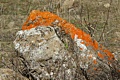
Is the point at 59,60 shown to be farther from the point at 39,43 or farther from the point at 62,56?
the point at 39,43

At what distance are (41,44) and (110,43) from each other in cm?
486

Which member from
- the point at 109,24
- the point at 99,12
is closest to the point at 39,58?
the point at 109,24

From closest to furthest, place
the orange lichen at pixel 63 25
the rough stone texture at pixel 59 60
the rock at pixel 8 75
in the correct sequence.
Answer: the rock at pixel 8 75, the rough stone texture at pixel 59 60, the orange lichen at pixel 63 25

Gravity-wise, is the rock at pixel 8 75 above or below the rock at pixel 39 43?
below

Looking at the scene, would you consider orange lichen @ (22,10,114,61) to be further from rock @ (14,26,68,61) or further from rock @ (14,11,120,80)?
rock @ (14,26,68,61)

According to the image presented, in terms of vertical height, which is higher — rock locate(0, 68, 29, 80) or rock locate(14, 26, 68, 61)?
rock locate(14, 26, 68, 61)

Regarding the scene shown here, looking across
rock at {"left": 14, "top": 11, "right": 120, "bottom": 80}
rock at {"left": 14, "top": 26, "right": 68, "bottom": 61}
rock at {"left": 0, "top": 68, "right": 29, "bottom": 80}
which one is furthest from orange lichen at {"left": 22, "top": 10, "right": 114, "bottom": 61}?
rock at {"left": 0, "top": 68, "right": 29, "bottom": 80}

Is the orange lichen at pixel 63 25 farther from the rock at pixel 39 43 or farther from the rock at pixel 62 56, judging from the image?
the rock at pixel 39 43

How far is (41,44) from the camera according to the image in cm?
452

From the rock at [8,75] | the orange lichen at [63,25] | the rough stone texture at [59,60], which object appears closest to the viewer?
the rock at [8,75]

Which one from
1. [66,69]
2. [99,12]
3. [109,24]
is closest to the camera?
[66,69]

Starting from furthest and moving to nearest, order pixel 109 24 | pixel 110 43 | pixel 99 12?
pixel 99 12 → pixel 109 24 → pixel 110 43

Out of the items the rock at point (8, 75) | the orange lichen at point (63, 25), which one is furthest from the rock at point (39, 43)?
the rock at point (8, 75)

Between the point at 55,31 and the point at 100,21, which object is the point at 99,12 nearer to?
the point at 100,21
